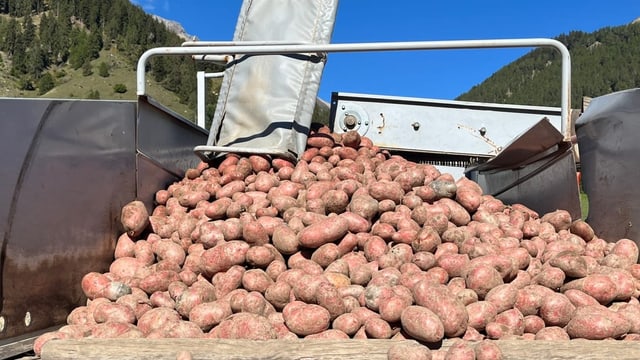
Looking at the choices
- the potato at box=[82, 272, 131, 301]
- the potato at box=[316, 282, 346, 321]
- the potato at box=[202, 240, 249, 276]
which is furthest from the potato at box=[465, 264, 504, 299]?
the potato at box=[82, 272, 131, 301]

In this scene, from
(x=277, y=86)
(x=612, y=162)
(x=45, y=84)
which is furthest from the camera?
(x=45, y=84)

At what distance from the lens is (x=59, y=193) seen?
7.81 ft

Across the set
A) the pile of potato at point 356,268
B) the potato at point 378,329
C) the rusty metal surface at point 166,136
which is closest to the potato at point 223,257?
the pile of potato at point 356,268

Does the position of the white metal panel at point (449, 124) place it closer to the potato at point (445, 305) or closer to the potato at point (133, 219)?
the potato at point (133, 219)

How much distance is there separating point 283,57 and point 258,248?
6.26 ft

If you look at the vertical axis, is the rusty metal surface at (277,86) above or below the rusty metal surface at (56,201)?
above

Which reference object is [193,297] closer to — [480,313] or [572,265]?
[480,313]

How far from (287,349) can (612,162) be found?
226 cm

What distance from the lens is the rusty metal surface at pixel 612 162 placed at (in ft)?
8.75

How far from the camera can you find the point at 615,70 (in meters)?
86.8

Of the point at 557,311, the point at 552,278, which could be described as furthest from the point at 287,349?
the point at 552,278

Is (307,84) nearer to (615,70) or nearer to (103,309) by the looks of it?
(103,309)

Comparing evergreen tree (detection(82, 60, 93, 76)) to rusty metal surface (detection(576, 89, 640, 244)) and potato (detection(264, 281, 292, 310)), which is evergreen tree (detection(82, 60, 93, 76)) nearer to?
rusty metal surface (detection(576, 89, 640, 244))

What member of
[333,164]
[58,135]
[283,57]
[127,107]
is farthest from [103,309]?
[283,57]
